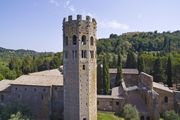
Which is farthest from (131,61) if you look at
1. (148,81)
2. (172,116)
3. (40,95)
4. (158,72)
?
(40,95)

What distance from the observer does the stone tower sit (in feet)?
94.5

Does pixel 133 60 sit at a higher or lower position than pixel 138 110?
higher

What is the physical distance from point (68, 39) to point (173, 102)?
62.2 ft

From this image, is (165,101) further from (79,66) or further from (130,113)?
(79,66)

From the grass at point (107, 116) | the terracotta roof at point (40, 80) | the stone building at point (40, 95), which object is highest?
the terracotta roof at point (40, 80)

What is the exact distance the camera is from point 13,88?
37.3 metres

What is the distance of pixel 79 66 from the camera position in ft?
94.4

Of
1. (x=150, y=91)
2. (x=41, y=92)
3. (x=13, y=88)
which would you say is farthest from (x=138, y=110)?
(x=13, y=88)

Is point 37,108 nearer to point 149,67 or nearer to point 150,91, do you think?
point 150,91

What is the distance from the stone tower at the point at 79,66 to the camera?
94.5 ft

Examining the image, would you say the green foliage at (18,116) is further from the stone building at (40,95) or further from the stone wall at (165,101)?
the stone wall at (165,101)

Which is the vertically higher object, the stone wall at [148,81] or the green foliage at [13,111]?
the stone wall at [148,81]

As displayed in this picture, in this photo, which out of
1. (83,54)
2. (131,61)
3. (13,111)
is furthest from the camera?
(131,61)

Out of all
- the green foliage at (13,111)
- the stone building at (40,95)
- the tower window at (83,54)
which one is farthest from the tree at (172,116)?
the green foliage at (13,111)
